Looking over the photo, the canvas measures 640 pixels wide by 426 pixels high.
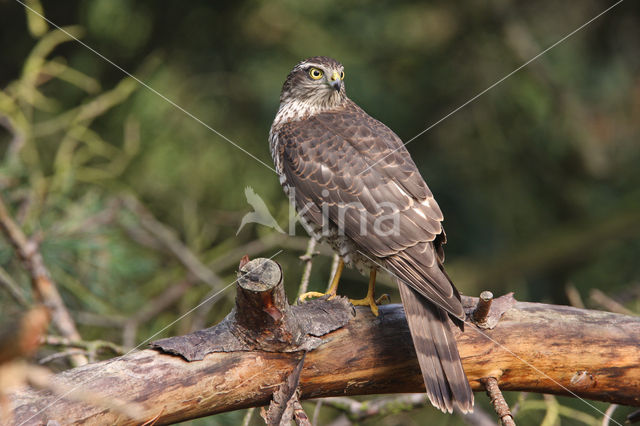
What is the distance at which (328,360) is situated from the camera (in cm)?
234

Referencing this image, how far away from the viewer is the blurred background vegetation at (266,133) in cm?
394

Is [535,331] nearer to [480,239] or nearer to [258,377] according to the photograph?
[258,377]

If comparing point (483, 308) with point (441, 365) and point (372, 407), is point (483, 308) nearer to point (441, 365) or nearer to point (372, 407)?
point (441, 365)

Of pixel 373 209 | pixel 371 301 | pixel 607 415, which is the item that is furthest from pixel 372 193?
pixel 607 415

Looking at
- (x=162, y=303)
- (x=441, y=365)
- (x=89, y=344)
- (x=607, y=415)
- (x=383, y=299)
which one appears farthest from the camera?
(x=162, y=303)

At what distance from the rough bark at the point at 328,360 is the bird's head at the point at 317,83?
4.46 ft

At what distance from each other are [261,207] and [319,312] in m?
1.80

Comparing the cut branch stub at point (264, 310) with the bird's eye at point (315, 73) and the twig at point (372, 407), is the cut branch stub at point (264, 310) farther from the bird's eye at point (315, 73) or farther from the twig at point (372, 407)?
the bird's eye at point (315, 73)

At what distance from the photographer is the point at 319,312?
97.2 inches

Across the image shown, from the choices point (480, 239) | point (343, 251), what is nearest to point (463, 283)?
point (480, 239)

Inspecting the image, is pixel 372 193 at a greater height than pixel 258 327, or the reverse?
pixel 372 193

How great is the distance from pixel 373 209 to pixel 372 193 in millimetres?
85

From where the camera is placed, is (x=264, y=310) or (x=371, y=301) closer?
(x=264, y=310)

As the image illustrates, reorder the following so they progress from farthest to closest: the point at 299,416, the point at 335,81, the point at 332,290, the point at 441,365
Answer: the point at 335,81 < the point at 332,290 < the point at 441,365 < the point at 299,416
